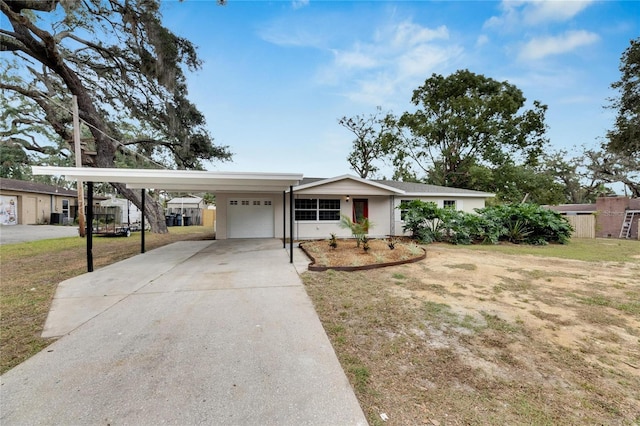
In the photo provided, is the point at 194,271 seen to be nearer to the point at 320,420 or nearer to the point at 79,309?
the point at 79,309

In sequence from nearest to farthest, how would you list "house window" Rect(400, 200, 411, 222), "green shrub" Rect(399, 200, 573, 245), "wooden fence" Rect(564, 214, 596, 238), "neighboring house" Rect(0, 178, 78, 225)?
"green shrub" Rect(399, 200, 573, 245), "house window" Rect(400, 200, 411, 222), "wooden fence" Rect(564, 214, 596, 238), "neighboring house" Rect(0, 178, 78, 225)

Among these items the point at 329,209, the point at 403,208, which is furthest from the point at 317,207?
the point at 403,208

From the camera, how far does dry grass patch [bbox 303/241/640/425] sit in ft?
6.76

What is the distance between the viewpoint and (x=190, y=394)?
85.1 inches

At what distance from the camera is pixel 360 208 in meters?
13.2

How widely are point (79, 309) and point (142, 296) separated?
81cm

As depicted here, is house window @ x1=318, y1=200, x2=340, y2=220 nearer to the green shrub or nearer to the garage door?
the garage door

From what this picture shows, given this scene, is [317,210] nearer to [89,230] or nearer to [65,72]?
[89,230]

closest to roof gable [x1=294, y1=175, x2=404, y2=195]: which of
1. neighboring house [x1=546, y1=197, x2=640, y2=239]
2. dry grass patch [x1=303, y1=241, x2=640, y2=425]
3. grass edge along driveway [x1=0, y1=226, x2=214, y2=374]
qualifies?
dry grass patch [x1=303, y1=241, x2=640, y2=425]

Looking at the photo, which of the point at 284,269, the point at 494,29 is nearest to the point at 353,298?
the point at 284,269

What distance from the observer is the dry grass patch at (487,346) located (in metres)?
2.06

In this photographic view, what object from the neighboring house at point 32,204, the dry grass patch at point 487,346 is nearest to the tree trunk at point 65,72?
the neighboring house at point 32,204

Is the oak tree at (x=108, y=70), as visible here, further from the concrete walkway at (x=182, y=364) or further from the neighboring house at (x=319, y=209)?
the concrete walkway at (x=182, y=364)

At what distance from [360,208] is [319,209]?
Result: 2076mm
